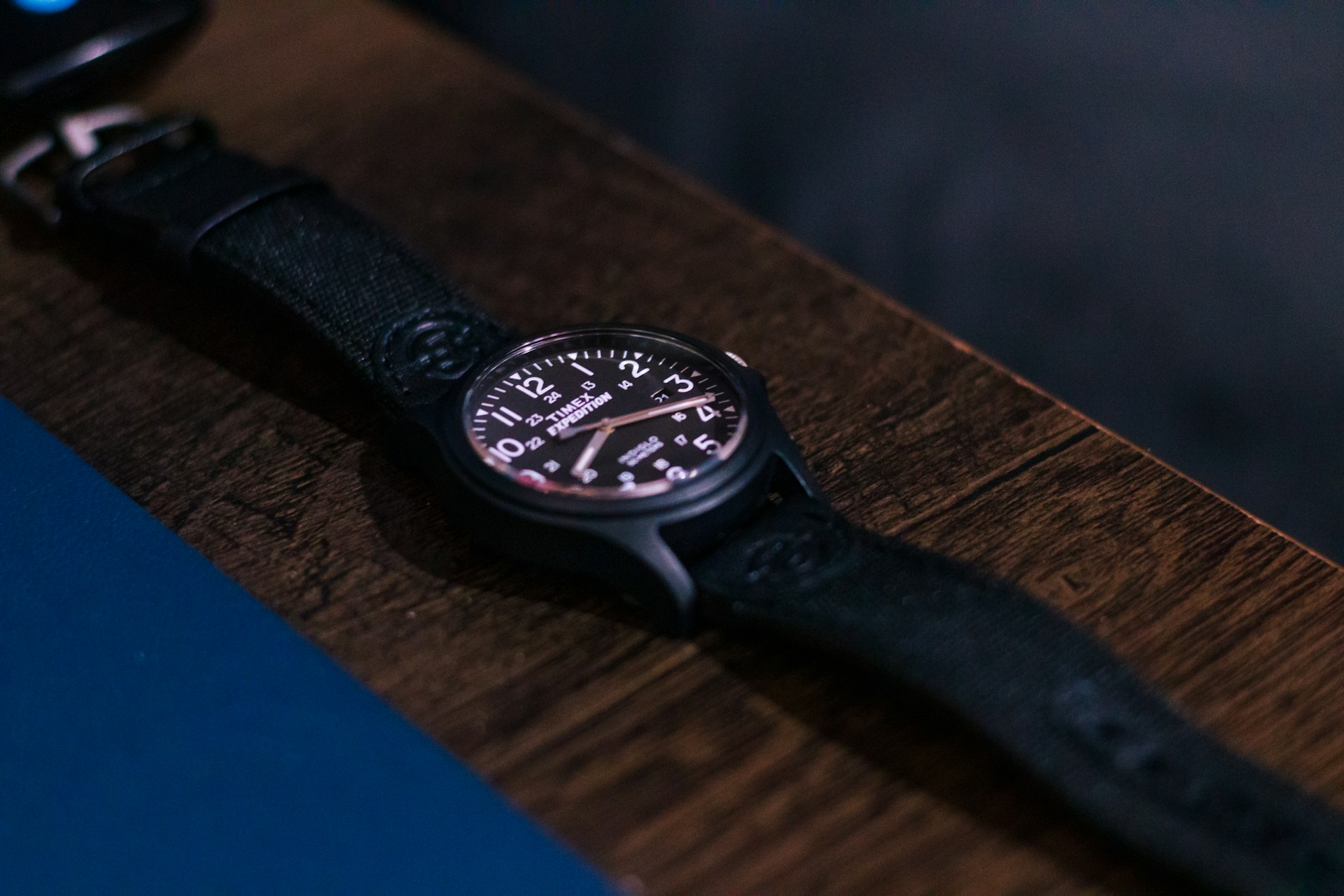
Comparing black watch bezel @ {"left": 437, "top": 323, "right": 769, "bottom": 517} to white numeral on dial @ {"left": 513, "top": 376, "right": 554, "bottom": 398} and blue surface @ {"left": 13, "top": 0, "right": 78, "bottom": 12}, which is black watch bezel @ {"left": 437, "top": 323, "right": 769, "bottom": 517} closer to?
white numeral on dial @ {"left": 513, "top": 376, "right": 554, "bottom": 398}

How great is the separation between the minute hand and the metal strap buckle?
0.45 meters

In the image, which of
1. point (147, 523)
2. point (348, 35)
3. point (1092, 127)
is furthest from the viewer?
point (1092, 127)

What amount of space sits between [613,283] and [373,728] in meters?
0.34

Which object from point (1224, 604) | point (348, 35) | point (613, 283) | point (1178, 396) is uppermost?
point (348, 35)

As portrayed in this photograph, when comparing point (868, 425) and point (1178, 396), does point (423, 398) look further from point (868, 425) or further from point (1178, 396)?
point (1178, 396)

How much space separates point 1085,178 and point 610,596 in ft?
2.69

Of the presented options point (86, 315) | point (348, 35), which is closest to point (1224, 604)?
point (86, 315)

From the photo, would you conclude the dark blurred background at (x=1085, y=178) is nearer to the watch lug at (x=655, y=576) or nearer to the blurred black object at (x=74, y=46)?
the blurred black object at (x=74, y=46)

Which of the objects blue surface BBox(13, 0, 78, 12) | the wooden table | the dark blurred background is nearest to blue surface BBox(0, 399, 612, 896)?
the wooden table

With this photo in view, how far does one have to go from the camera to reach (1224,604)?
0.59m

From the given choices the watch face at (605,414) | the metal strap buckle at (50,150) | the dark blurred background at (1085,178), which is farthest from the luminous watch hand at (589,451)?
the dark blurred background at (1085,178)

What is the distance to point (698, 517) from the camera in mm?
565

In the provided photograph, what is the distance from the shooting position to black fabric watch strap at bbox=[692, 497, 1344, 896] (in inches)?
18.4

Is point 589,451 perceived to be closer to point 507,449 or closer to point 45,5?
point 507,449
